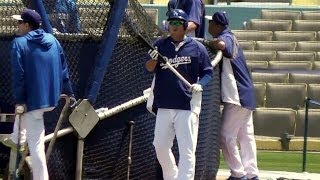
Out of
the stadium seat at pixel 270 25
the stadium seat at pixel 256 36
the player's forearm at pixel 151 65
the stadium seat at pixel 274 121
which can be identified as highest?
the player's forearm at pixel 151 65

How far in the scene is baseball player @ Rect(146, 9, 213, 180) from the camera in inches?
390

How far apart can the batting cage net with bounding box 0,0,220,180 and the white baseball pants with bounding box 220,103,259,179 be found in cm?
75

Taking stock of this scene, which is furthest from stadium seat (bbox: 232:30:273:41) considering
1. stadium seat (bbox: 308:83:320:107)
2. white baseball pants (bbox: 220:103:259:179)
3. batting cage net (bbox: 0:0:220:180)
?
batting cage net (bbox: 0:0:220:180)

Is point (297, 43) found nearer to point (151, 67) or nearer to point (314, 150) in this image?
point (314, 150)

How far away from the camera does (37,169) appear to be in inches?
386

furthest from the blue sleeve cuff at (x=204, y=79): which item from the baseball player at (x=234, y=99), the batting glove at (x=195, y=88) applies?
the baseball player at (x=234, y=99)

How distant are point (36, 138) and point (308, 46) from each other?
12.6m

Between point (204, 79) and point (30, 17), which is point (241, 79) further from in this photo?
point (30, 17)

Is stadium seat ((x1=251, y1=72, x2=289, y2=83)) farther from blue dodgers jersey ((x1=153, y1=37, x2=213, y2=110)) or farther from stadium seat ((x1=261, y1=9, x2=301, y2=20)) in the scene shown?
blue dodgers jersey ((x1=153, y1=37, x2=213, y2=110))

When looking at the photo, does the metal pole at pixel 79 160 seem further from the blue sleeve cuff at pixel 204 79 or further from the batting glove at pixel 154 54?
the blue sleeve cuff at pixel 204 79

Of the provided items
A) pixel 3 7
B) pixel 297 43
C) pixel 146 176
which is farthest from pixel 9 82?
pixel 297 43

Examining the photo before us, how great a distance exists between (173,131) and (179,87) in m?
0.45

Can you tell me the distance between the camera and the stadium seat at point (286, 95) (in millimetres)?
18656

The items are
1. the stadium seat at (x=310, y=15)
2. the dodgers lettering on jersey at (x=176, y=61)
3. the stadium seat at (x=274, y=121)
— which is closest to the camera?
the dodgers lettering on jersey at (x=176, y=61)
